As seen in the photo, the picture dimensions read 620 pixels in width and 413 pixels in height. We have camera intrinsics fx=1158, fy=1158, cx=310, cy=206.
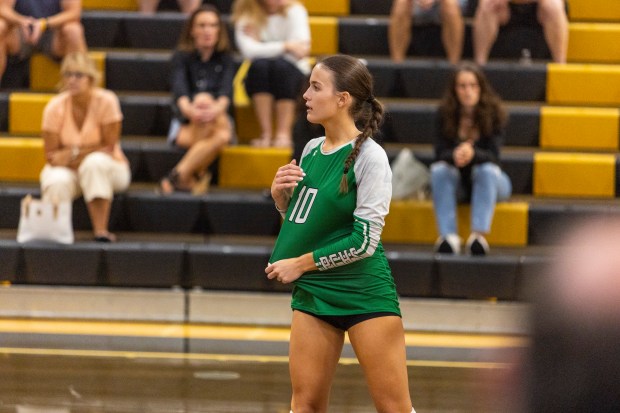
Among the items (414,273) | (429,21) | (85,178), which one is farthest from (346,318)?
(429,21)

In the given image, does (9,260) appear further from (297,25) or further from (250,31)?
(297,25)

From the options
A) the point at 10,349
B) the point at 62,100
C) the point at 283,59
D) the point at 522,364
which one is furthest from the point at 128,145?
the point at 522,364

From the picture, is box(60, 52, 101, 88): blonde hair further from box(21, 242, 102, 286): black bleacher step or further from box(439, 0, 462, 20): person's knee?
box(439, 0, 462, 20): person's knee

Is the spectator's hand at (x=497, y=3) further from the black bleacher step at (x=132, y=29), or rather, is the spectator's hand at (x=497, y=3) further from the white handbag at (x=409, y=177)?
the black bleacher step at (x=132, y=29)

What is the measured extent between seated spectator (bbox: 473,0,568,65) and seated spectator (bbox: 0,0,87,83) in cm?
280

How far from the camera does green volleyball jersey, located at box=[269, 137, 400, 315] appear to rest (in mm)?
3436

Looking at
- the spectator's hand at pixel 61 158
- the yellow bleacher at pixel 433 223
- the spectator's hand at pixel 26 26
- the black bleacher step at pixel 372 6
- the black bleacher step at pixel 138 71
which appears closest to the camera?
the spectator's hand at pixel 61 158

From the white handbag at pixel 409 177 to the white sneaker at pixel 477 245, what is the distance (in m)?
0.52

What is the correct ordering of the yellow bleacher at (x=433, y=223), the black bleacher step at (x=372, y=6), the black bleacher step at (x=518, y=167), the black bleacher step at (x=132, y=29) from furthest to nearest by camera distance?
1. the black bleacher step at (x=372, y=6)
2. the black bleacher step at (x=132, y=29)
3. the black bleacher step at (x=518, y=167)
4. the yellow bleacher at (x=433, y=223)

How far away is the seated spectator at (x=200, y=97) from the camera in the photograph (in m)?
7.55

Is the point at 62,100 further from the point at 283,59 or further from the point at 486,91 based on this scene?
the point at 486,91

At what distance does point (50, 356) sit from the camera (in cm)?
613

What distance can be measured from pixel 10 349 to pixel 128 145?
2021 millimetres

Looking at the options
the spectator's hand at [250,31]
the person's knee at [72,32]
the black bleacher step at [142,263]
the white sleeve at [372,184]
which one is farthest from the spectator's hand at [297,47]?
the white sleeve at [372,184]
